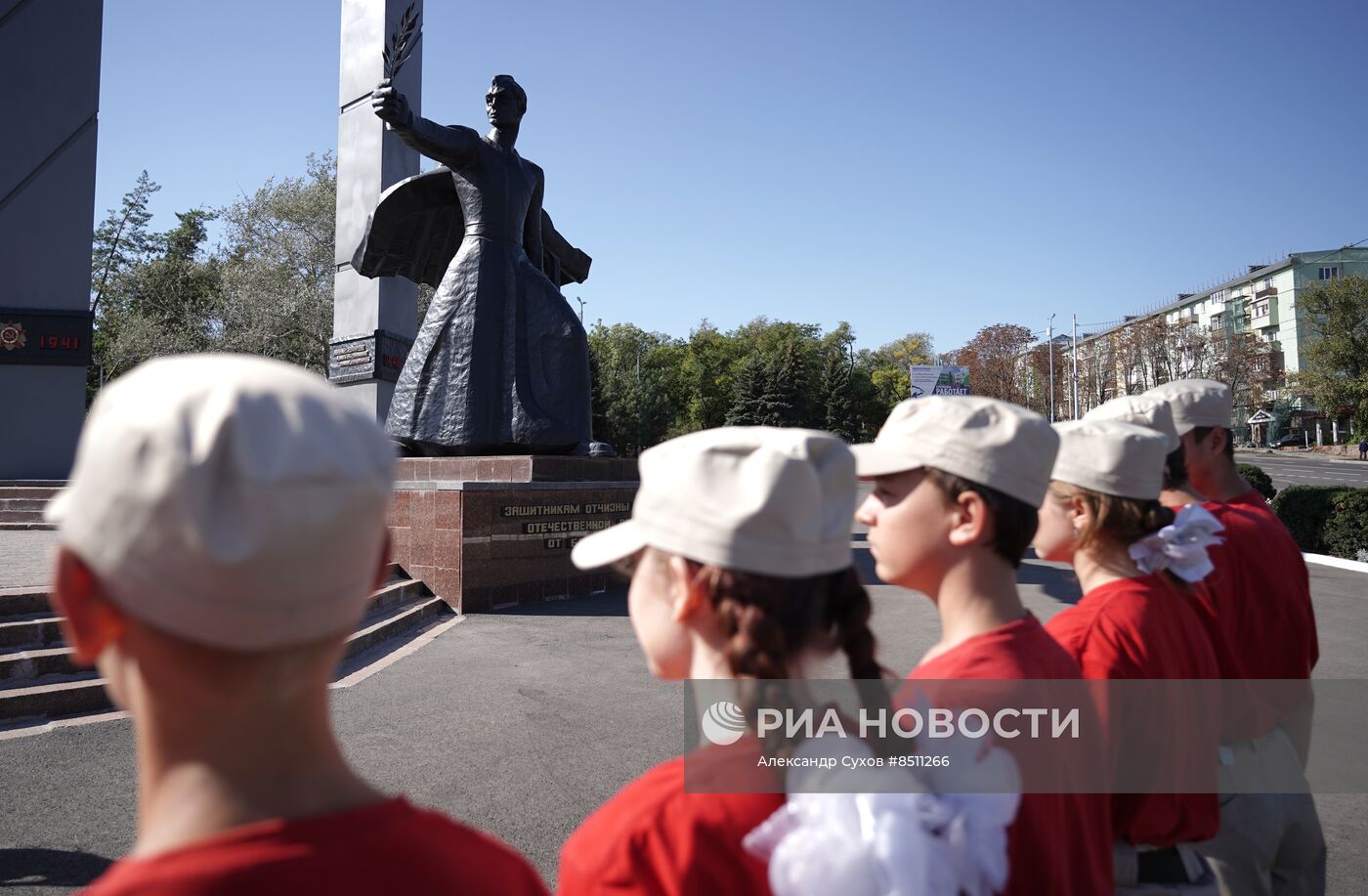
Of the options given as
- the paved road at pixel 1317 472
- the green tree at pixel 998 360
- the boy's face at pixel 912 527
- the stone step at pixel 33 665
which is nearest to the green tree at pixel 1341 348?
the paved road at pixel 1317 472

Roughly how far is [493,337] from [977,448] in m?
8.58

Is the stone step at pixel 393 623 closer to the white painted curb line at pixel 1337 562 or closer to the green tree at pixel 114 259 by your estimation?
the white painted curb line at pixel 1337 562

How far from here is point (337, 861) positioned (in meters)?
0.81

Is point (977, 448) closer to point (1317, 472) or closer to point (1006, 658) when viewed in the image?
point (1006, 658)

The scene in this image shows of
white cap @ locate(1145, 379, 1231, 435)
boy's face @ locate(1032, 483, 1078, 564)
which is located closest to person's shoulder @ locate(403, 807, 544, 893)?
boy's face @ locate(1032, 483, 1078, 564)

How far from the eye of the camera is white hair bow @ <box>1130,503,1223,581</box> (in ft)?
6.71

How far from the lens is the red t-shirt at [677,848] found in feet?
3.58

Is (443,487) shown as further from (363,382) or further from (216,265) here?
(216,265)

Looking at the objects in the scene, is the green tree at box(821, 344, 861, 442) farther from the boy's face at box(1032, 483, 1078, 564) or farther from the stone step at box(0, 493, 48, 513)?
the boy's face at box(1032, 483, 1078, 564)

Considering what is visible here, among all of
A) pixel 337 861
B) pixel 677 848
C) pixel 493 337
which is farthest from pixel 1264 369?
pixel 337 861

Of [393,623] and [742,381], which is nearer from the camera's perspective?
[393,623]

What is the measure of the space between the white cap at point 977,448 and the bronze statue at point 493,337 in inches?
320

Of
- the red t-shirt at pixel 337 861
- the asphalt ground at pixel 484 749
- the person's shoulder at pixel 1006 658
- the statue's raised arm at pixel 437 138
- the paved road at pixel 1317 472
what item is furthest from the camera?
the paved road at pixel 1317 472

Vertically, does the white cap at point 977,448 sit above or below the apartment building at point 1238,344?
below
